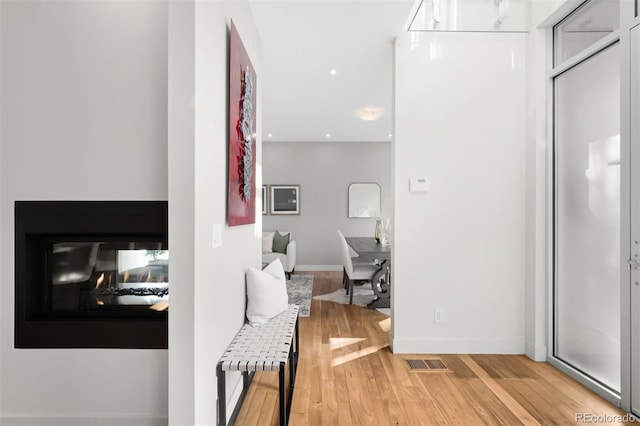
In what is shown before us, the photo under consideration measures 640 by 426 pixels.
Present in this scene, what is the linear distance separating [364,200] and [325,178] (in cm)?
95

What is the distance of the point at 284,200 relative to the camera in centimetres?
720

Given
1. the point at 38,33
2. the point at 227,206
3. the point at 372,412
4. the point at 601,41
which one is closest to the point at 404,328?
the point at 372,412

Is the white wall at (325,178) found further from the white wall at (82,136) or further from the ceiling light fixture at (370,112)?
the white wall at (82,136)

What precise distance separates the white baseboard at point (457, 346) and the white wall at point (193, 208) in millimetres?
1799

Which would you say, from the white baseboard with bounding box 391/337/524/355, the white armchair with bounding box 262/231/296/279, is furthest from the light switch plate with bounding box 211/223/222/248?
the white armchair with bounding box 262/231/296/279

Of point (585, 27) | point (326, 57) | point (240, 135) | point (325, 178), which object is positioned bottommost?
point (240, 135)

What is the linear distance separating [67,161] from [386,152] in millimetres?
6166

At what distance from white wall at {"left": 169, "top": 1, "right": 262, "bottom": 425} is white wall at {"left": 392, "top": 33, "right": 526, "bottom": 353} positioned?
69.0 inches

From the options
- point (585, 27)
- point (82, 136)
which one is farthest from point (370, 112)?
point (82, 136)

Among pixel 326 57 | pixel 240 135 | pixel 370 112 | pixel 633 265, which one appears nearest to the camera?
pixel 633 265

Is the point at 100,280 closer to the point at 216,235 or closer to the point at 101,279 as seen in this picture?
the point at 101,279

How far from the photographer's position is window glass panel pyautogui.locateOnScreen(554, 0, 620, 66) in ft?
7.36

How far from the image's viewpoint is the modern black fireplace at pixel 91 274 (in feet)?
5.73

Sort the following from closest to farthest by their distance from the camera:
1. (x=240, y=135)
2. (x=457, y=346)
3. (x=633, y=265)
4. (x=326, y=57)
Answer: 1. (x=633, y=265)
2. (x=240, y=135)
3. (x=457, y=346)
4. (x=326, y=57)
